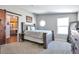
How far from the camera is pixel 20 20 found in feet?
21.6

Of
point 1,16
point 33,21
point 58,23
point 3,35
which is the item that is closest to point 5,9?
point 1,16

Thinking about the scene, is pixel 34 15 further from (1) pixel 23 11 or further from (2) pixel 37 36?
(2) pixel 37 36

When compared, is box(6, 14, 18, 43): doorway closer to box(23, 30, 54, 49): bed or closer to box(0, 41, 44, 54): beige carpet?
box(23, 30, 54, 49): bed

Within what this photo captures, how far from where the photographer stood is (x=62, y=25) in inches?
297

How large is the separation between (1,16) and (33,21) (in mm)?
3456

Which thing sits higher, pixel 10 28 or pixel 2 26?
pixel 2 26

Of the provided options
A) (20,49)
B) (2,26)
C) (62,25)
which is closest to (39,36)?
(20,49)

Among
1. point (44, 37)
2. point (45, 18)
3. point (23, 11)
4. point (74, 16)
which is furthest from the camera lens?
point (45, 18)

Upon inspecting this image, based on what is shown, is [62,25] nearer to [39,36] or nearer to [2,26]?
[39,36]

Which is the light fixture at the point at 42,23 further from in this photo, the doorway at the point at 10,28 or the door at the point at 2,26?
the door at the point at 2,26

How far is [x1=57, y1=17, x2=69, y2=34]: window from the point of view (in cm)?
746

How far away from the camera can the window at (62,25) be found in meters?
7.46

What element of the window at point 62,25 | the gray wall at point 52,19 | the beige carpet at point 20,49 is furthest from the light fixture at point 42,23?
the beige carpet at point 20,49

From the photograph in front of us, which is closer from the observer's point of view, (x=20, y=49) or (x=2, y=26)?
(x=20, y=49)
